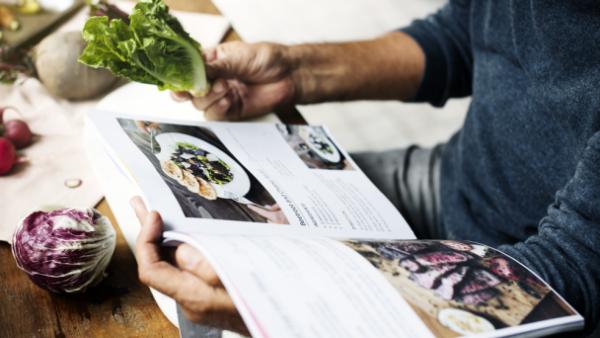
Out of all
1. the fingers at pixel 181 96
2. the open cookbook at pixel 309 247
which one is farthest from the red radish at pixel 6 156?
the fingers at pixel 181 96

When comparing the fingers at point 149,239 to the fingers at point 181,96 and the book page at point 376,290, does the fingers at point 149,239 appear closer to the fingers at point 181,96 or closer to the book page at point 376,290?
the book page at point 376,290

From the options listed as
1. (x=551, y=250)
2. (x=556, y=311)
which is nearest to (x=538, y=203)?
(x=551, y=250)

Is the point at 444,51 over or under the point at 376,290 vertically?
over

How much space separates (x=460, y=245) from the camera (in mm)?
746

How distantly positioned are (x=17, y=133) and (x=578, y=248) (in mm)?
829

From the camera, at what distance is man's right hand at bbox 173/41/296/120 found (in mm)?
1029

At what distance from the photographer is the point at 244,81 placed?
1090 mm

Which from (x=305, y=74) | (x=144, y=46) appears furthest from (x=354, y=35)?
(x=144, y=46)

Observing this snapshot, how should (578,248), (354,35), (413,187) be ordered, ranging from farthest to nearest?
(354,35) → (413,187) → (578,248)

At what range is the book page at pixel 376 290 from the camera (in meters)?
0.56

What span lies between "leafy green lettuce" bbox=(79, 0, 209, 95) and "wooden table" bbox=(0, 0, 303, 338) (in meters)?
0.29

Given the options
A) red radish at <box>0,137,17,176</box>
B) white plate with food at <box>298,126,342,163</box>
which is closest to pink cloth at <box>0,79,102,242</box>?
red radish at <box>0,137,17,176</box>

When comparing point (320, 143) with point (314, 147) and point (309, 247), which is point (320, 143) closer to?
point (314, 147)

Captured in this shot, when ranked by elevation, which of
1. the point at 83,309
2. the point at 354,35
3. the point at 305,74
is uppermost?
the point at 305,74
